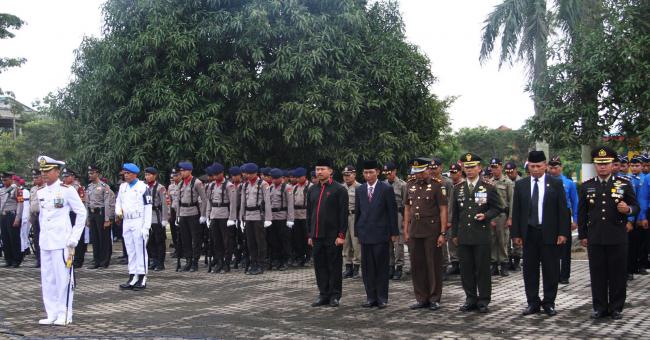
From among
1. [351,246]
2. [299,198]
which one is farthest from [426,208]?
[299,198]

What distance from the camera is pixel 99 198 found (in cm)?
1534

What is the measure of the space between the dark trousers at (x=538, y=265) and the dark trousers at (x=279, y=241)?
6.77 meters

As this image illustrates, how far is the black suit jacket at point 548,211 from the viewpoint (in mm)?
8688

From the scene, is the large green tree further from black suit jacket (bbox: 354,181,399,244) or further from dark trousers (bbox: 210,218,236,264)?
black suit jacket (bbox: 354,181,399,244)

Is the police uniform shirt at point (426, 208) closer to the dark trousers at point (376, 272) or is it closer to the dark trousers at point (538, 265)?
the dark trousers at point (376, 272)

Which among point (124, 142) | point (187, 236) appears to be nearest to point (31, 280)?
point (187, 236)

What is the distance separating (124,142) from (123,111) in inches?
36.3

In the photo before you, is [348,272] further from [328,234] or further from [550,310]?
[550,310]

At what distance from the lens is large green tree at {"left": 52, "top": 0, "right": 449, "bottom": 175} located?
1891 cm

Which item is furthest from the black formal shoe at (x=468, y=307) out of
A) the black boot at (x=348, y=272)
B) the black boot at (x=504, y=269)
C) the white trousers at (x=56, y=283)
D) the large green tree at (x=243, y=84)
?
the large green tree at (x=243, y=84)

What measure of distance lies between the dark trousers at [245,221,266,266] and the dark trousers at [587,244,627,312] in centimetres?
704

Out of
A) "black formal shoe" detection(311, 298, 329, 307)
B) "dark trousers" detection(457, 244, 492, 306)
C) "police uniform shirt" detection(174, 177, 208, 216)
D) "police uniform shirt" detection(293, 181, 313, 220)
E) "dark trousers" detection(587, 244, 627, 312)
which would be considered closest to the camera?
"dark trousers" detection(587, 244, 627, 312)

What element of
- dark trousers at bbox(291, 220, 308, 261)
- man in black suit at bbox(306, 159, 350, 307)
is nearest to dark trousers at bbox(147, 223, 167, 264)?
dark trousers at bbox(291, 220, 308, 261)

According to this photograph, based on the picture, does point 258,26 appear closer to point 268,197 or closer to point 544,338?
→ point 268,197
